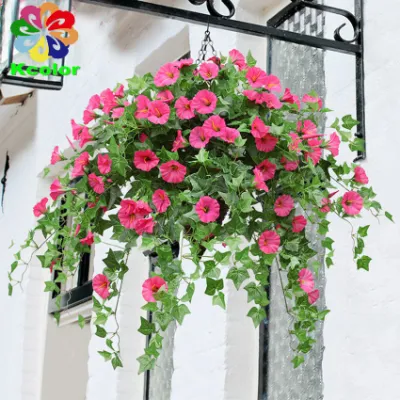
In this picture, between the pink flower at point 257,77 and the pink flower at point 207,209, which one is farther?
the pink flower at point 257,77

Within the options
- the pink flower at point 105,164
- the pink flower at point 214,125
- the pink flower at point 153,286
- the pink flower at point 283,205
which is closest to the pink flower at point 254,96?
the pink flower at point 214,125

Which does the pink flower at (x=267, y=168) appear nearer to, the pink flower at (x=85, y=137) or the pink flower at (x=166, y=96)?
the pink flower at (x=166, y=96)

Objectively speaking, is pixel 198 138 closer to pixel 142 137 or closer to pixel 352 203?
pixel 142 137

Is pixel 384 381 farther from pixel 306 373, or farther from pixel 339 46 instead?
pixel 339 46

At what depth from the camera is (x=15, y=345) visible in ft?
17.1

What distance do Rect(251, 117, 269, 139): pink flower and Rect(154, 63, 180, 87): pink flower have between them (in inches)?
8.5

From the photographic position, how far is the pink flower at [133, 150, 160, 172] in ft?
7.06

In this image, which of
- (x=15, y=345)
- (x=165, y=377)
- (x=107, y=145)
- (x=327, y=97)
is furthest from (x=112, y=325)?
(x=107, y=145)

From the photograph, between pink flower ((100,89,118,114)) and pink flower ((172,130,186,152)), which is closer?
pink flower ((172,130,186,152))

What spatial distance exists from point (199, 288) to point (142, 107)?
1.30 meters

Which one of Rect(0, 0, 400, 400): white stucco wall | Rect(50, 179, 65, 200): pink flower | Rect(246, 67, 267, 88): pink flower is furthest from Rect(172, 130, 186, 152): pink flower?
Rect(0, 0, 400, 400): white stucco wall

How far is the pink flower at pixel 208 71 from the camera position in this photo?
2234 mm

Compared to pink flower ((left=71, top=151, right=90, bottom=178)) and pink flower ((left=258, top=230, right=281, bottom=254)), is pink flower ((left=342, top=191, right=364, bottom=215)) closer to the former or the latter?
pink flower ((left=258, top=230, right=281, bottom=254))

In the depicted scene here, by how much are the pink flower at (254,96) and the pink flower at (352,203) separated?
0.29 metres
